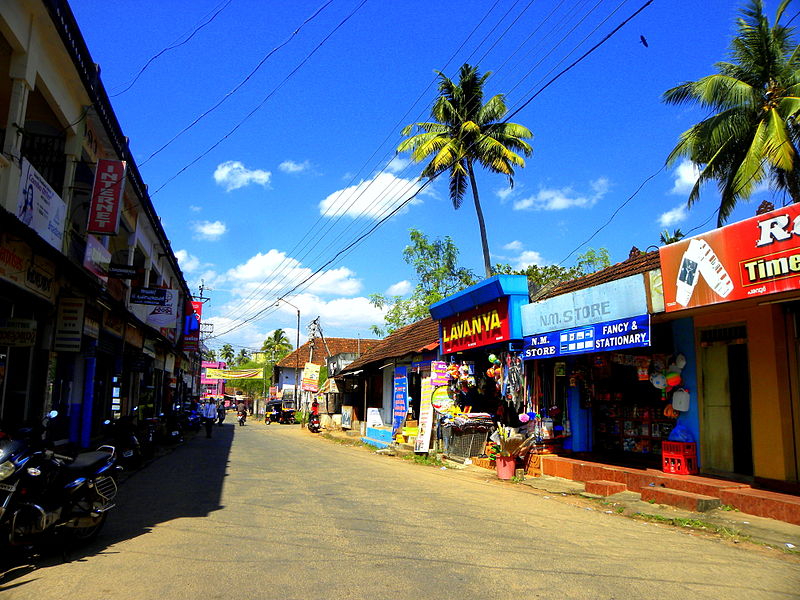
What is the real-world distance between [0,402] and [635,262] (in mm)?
13661

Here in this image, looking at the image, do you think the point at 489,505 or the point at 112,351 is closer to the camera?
the point at 489,505

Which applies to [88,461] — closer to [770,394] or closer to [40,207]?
[40,207]

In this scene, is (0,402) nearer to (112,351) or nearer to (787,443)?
(112,351)

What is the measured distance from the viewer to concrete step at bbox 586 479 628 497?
453 inches

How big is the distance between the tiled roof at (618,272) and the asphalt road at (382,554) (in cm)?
546

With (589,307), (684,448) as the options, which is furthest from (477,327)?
(684,448)

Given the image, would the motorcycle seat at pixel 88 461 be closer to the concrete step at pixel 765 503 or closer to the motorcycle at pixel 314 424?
the concrete step at pixel 765 503

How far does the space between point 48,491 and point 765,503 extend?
30.8 ft

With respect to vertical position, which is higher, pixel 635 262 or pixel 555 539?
pixel 635 262

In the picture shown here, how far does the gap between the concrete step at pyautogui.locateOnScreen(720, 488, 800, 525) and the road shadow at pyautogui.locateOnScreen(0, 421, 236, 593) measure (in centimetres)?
793

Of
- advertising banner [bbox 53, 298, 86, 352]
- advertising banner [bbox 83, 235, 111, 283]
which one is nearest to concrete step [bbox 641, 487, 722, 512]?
advertising banner [bbox 53, 298, 86, 352]

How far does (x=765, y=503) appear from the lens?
893 centimetres

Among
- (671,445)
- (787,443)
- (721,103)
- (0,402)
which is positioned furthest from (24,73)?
(721,103)

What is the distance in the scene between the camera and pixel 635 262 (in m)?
14.1
